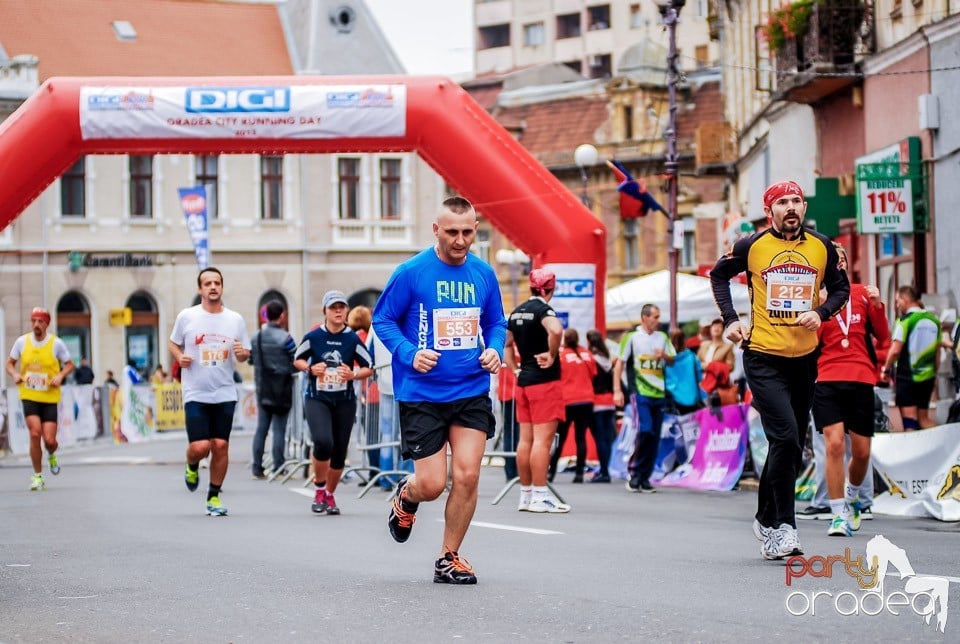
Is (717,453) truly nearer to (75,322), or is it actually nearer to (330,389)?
(330,389)

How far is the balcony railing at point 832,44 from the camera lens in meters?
24.8

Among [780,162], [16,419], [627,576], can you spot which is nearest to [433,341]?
[627,576]

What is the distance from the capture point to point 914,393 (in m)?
16.5

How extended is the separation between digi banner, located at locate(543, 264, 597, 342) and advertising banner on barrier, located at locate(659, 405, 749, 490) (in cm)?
293

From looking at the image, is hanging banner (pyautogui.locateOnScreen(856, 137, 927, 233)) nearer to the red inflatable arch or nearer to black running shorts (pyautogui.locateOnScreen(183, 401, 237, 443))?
the red inflatable arch

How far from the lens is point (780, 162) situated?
30953mm

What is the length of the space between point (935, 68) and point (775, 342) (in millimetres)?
12988

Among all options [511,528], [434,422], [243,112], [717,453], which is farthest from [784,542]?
[243,112]

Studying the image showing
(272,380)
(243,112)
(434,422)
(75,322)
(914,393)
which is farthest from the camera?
(75,322)

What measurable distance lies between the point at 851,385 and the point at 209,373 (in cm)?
493

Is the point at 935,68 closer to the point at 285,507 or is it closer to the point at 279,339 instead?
the point at 279,339

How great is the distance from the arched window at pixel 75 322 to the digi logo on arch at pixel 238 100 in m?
32.0

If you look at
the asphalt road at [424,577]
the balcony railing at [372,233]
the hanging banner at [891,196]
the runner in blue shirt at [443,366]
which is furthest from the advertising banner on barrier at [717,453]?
the balcony railing at [372,233]

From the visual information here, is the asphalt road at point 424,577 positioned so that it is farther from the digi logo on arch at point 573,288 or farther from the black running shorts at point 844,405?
the digi logo on arch at point 573,288
